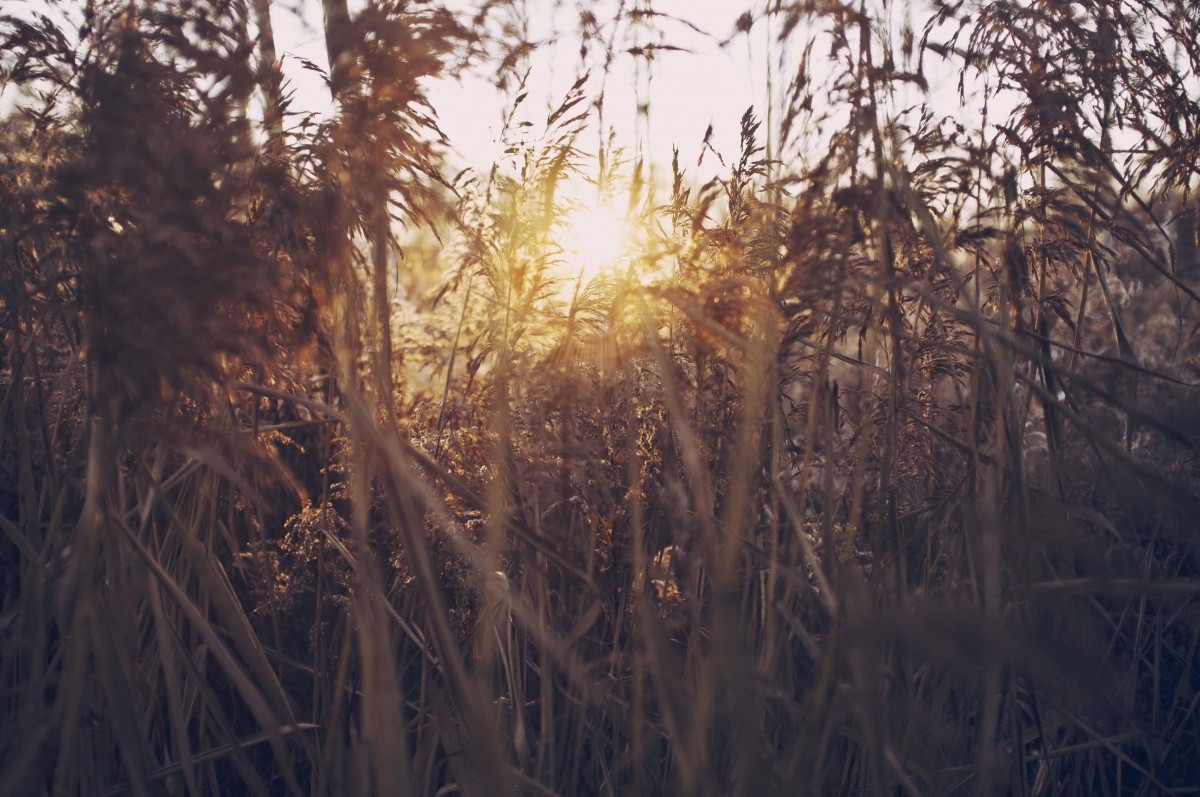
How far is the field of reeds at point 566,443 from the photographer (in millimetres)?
1060

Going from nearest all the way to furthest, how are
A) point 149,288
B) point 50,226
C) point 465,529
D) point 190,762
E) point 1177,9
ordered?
point 149,288, point 50,226, point 190,762, point 465,529, point 1177,9

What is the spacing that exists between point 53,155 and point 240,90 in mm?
422

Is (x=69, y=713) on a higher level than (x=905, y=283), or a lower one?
lower

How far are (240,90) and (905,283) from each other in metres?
0.90

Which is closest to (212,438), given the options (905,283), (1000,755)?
(905,283)

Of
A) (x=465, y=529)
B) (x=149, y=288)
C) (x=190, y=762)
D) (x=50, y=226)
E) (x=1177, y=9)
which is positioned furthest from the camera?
(x=1177, y=9)

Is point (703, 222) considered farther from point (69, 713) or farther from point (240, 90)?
point (69, 713)

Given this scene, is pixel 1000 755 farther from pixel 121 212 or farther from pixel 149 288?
pixel 121 212

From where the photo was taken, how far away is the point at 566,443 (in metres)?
1.55

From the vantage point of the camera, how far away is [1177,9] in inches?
71.6

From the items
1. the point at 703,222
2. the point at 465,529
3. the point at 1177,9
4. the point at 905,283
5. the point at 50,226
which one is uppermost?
the point at 1177,9

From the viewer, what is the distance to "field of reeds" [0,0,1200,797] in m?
1.06

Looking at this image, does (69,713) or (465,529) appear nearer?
(69,713)

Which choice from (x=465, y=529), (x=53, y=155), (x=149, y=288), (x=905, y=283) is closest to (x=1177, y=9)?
(x=905, y=283)
